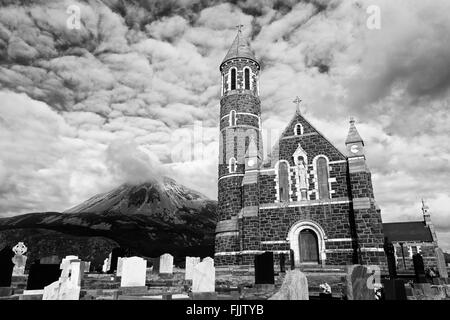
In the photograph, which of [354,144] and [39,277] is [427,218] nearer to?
[354,144]

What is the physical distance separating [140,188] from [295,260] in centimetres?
13600

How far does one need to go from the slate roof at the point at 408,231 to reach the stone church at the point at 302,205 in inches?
902

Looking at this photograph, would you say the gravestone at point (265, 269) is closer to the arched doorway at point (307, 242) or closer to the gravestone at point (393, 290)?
the gravestone at point (393, 290)

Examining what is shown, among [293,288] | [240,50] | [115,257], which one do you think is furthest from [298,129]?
[293,288]

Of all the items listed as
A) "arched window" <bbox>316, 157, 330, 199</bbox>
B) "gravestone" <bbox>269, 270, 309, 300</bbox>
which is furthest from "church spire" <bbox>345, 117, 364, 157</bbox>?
"gravestone" <bbox>269, 270, 309, 300</bbox>

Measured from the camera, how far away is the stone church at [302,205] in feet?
67.1

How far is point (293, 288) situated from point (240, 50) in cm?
2776

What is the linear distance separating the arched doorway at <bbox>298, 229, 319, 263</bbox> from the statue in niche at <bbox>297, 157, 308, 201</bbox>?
240cm

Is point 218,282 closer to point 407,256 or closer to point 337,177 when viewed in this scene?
point 337,177

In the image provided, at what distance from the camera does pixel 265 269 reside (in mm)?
12844

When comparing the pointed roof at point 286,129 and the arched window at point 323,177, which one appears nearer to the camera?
the arched window at point 323,177

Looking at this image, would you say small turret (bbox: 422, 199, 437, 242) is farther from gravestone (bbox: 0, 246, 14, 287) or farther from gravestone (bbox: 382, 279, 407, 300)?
gravestone (bbox: 0, 246, 14, 287)

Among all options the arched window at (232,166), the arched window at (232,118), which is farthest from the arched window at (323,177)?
the arched window at (232,118)

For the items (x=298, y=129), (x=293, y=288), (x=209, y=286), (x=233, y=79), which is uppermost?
(x=233, y=79)
